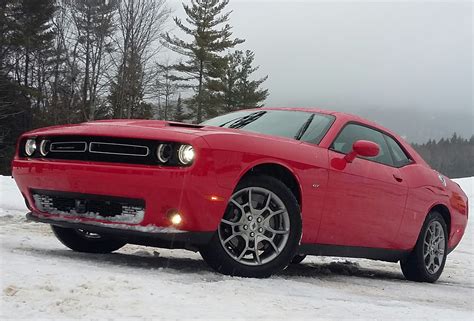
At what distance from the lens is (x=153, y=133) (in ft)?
10.8

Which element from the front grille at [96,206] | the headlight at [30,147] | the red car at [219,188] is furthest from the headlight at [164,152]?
the headlight at [30,147]

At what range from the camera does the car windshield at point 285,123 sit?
4211 mm

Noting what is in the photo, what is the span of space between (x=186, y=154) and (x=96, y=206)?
681 millimetres

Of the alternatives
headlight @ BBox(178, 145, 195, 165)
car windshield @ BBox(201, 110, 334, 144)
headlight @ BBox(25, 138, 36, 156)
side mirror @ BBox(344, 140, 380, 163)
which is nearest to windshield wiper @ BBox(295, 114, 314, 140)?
car windshield @ BBox(201, 110, 334, 144)

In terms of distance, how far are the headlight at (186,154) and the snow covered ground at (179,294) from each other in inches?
26.4

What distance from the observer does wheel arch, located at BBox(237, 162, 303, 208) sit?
354cm

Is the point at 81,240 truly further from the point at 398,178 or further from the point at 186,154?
the point at 398,178

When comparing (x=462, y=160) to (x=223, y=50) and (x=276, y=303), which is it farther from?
(x=276, y=303)

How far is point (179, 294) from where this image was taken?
255cm

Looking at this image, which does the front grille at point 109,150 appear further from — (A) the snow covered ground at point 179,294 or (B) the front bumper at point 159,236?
(A) the snow covered ground at point 179,294

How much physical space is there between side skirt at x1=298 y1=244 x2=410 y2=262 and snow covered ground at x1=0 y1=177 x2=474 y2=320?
209 millimetres

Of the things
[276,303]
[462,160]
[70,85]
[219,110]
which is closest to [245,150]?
[276,303]

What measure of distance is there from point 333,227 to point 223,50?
33.1 metres

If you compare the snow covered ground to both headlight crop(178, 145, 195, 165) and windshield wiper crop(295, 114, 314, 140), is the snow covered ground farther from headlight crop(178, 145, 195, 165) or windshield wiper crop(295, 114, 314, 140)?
windshield wiper crop(295, 114, 314, 140)
